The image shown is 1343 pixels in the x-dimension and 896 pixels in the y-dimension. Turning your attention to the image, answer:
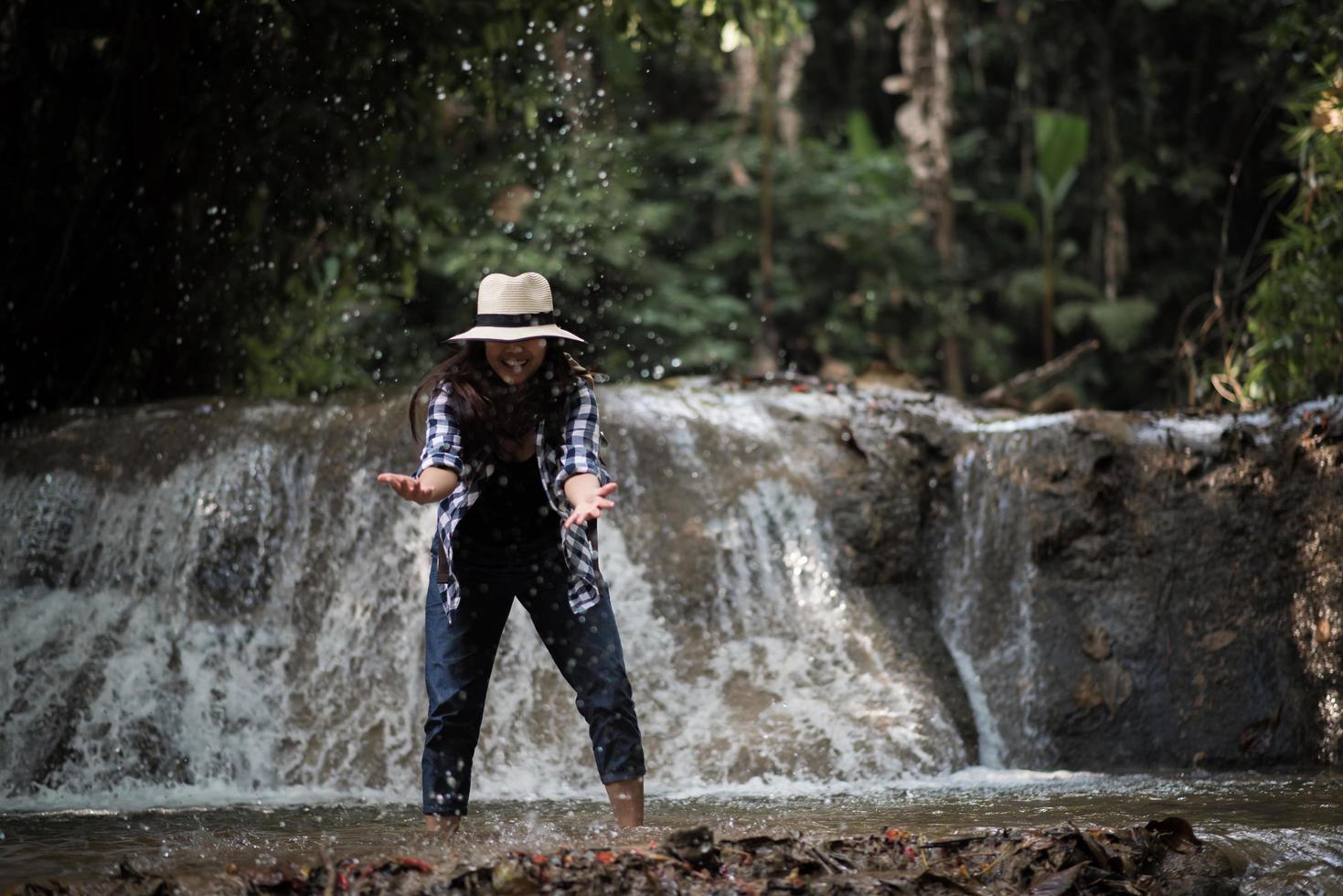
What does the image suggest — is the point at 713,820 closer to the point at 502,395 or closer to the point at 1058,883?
the point at 1058,883

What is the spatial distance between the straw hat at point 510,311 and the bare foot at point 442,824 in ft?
4.45

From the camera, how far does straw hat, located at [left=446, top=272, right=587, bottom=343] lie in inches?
162

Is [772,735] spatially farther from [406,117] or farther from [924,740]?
[406,117]

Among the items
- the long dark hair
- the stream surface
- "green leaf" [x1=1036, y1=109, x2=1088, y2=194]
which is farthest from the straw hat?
"green leaf" [x1=1036, y1=109, x2=1088, y2=194]

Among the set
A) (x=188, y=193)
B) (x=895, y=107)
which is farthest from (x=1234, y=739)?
(x=895, y=107)

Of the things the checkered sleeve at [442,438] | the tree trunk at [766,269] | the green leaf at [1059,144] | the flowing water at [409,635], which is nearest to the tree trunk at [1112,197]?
the green leaf at [1059,144]

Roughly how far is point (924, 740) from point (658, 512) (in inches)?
70.4

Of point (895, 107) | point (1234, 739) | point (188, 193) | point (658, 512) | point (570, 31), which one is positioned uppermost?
point (895, 107)

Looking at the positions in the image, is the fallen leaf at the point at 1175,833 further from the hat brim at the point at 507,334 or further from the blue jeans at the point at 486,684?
the hat brim at the point at 507,334

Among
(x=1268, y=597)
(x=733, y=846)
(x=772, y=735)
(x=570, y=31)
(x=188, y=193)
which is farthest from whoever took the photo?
(x=570, y=31)

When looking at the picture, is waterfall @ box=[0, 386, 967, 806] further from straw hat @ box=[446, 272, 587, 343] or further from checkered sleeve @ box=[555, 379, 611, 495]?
straw hat @ box=[446, 272, 587, 343]

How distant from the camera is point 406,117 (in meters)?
10.1

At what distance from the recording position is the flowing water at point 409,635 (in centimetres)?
650

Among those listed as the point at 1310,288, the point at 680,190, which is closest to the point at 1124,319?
the point at 680,190
